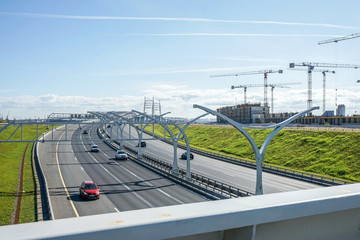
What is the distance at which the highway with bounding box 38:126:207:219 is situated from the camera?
2920cm

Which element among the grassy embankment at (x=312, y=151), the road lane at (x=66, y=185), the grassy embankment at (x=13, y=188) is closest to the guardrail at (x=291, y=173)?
the grassy embankment at (x=312, y=151)

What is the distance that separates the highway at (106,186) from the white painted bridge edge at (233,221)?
2504 cm

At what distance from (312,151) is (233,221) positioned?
181ft

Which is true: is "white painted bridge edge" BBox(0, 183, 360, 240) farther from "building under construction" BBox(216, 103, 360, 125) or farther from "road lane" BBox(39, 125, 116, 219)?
"building under construction" BBox(216, 103, 360, 125)

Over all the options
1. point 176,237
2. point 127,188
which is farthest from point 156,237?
point 127,188

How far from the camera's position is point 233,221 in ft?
11.0

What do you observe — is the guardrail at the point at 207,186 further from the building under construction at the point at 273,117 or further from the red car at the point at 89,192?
the building under construction at the point at 273,117

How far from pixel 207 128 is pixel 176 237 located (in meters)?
103

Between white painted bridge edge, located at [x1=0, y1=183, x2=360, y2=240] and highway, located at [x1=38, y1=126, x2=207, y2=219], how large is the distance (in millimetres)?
25042

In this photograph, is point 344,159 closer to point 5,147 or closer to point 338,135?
point 338,135

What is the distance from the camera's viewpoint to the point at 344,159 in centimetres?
4684

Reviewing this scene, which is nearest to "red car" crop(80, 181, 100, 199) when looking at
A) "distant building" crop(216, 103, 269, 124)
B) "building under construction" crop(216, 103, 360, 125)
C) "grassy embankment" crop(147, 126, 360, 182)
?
"grassy embankment" crop(147, 126, 360, 182)

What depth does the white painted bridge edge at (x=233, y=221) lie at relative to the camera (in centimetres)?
283

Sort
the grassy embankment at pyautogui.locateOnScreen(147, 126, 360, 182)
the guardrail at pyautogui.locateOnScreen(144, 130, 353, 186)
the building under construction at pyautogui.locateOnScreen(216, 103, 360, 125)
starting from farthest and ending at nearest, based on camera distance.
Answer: the building under construction at pyautogui.locateOnScreen(216, 103, 360, 125)
the grassy embankment at pyautogui.locateOnScreen(147, 126, 360, 182)
the guardrail at pyautogui.locateOnScreen(144, 130, 353, 186)
